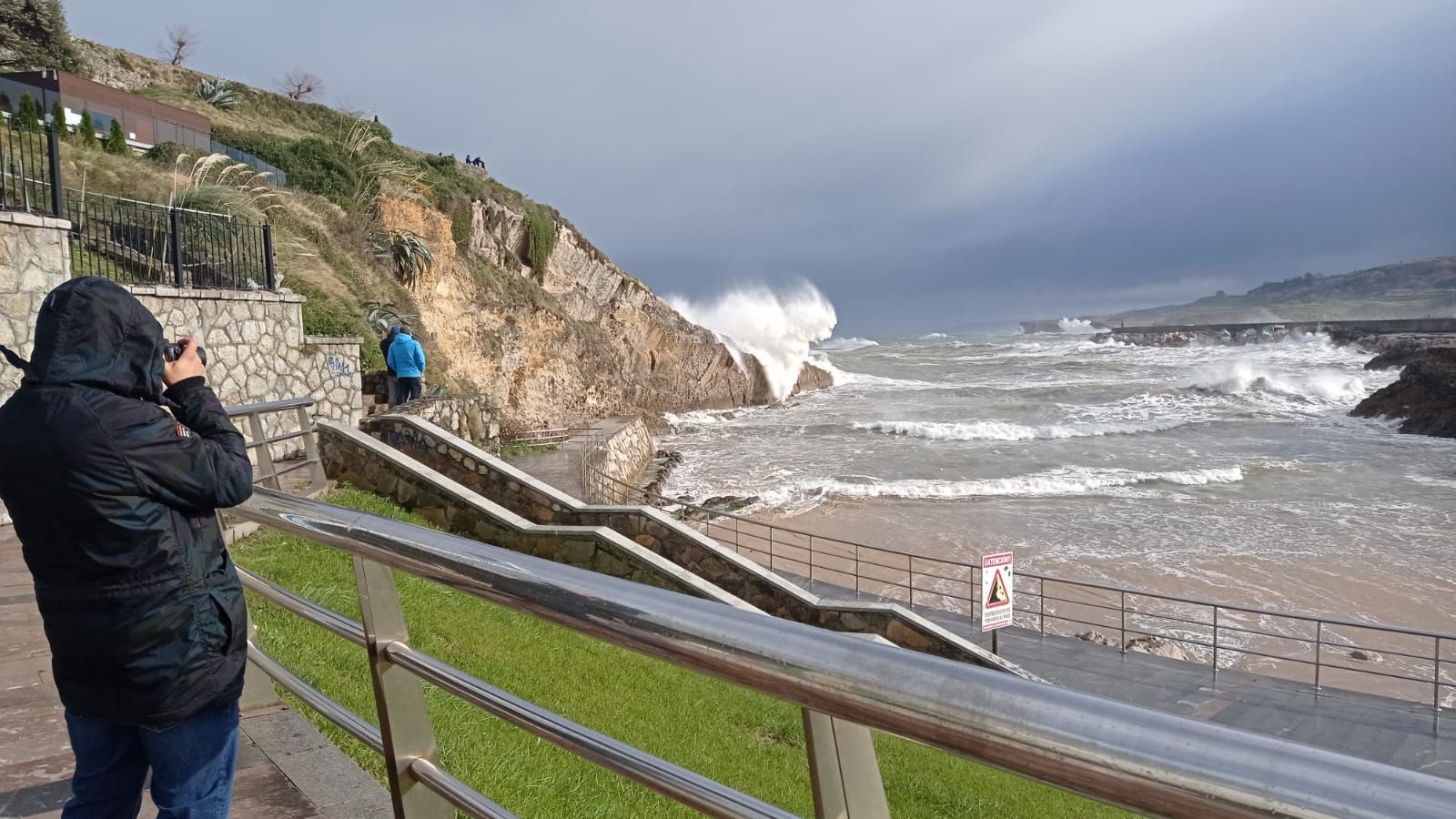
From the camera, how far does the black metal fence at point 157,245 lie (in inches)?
414

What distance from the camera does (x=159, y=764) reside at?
1965 millimetres

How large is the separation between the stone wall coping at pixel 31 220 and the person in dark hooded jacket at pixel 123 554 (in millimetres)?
7377

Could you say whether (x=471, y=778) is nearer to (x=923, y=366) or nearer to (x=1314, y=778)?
(x=1314, y=778)

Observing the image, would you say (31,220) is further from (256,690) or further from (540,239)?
(540,239)

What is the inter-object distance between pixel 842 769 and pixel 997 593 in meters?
9.40

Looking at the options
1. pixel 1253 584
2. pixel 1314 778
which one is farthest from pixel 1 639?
pixel 1253 584

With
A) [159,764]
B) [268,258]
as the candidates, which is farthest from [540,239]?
[159,764]

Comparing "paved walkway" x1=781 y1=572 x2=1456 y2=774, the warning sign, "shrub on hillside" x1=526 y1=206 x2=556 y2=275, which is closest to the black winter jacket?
"paved walkway" x1=781 y1=572 x2=1456 y2=774

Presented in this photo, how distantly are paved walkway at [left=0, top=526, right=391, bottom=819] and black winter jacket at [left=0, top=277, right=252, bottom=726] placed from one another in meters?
0.77

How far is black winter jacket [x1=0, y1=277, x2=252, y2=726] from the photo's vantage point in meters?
1.82

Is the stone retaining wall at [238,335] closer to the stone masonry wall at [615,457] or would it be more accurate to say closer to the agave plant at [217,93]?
the stone masonry wall at [615,457]

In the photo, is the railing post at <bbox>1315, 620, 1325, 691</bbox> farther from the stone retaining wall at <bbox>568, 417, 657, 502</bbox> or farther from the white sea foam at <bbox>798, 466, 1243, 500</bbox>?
the stone retaining wall at <bbox>568, 417, 657, 502</bbox>

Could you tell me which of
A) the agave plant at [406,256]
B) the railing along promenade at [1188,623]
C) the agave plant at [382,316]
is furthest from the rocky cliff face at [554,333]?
the railing along promenade at [1188,623]

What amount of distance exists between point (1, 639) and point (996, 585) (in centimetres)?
862
